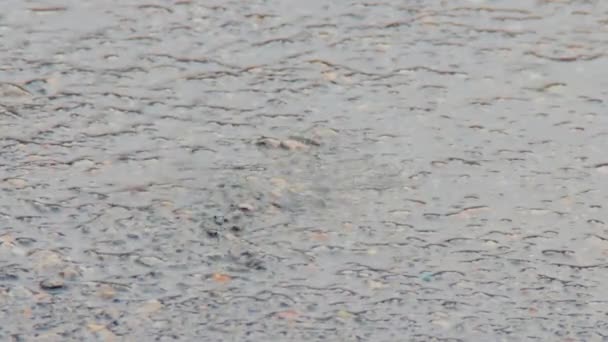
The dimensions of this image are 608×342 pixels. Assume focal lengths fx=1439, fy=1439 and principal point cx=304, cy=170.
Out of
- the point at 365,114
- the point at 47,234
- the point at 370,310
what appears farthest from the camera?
the point at 365,114

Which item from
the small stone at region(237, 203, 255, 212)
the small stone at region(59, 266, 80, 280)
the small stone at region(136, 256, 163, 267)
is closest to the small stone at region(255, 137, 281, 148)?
the small stone at region(237, 203, 255, 212)

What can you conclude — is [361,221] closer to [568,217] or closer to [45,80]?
[568,217]

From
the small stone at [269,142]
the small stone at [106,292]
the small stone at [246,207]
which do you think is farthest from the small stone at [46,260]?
the small stone at [269,142]

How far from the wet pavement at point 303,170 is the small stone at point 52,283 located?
0.01m

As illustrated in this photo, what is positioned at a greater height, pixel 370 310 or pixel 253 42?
pixel 253 42

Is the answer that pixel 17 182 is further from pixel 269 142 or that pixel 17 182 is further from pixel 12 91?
pixel 269 142

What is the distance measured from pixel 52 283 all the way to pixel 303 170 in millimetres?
718

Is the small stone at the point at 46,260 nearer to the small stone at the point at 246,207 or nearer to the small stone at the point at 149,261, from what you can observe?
the small stone at the point at 149,261

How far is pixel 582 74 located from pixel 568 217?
2.31 ft

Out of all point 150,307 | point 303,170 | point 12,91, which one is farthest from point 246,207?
point 12,91

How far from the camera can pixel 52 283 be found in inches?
114

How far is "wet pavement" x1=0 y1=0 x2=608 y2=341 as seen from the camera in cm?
286

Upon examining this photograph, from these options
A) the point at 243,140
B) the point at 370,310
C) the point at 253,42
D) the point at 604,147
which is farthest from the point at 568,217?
the point at 253,42

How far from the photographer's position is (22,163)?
3.34 meters
